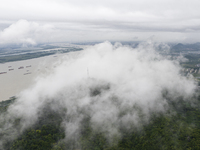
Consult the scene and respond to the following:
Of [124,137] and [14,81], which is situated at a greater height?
[14,81]

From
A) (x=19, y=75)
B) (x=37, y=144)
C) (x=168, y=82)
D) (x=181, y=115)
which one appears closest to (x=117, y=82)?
(x=168, y=82)

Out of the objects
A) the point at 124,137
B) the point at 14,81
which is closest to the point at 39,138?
the point at 124,137

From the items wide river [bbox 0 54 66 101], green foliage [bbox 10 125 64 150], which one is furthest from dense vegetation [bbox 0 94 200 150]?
wide river [bbox 0 54 66 101]

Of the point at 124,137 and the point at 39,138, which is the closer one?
the point at 39,138

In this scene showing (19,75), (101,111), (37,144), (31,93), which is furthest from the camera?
(19,75)

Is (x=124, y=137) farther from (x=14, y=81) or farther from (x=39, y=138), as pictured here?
(x=14, y=81)

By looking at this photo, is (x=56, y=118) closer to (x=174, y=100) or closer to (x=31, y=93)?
(x=31, y=93)

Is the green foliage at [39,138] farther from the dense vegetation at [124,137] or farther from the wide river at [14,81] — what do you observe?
the wide river at [14,81]

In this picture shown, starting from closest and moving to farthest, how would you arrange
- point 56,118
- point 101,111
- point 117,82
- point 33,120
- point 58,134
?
point 58,134
point 33,120
point 56,118
point 101,111
point 117,82
